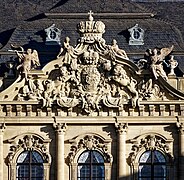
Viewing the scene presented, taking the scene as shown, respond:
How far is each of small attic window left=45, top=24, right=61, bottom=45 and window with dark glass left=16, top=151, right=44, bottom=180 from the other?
5.93 meters

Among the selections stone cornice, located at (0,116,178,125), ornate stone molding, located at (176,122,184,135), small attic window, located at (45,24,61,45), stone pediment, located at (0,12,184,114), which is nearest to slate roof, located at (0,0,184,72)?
small attic window, located at (45,24,61,45)

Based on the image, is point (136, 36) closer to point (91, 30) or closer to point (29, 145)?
point (91, 30)

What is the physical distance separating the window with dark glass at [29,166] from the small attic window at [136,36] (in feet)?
24.0

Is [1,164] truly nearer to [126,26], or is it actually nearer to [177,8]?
[126,26]

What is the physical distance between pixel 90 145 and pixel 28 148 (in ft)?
9.25

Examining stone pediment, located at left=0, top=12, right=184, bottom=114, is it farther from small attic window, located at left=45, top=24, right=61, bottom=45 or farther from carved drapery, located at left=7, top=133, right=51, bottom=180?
small attic window, located at left=45, top=24, right=61, bottom=45

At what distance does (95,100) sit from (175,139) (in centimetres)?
408

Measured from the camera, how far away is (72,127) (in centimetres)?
6812

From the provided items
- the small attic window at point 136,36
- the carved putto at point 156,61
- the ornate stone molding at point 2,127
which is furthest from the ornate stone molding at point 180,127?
the ornate stone molding at point 2,127

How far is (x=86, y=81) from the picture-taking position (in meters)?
67.7

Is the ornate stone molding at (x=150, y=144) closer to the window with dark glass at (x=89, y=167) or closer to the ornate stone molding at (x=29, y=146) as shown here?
the window with dark glass at (x=89, y=167)

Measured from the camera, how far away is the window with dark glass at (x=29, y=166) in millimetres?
68062

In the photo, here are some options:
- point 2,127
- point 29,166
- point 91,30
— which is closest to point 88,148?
point 29,166

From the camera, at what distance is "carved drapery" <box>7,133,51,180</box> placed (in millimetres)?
67938
